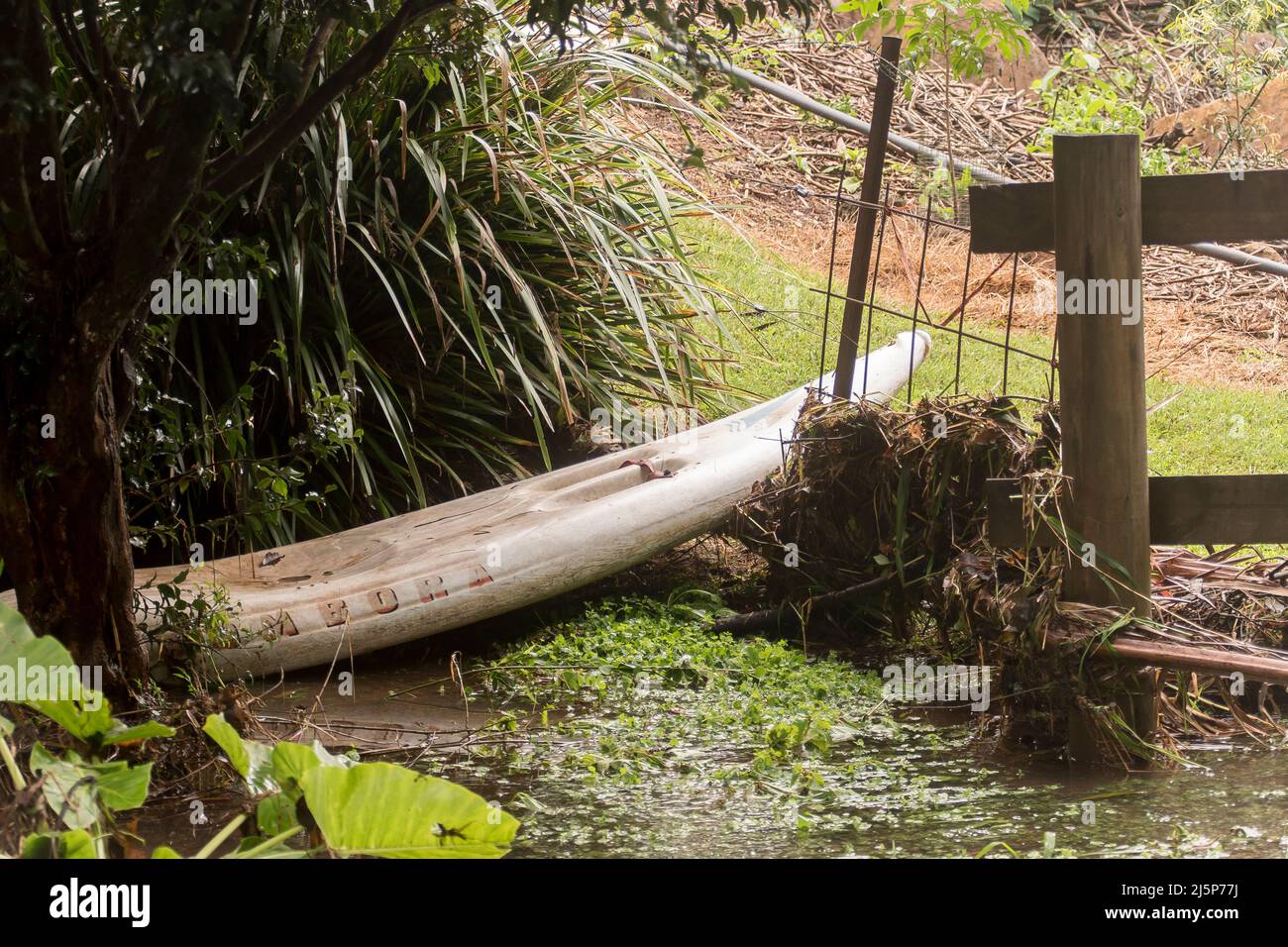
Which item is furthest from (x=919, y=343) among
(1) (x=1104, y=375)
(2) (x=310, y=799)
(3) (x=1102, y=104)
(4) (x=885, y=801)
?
(2) (x=310, y=799)

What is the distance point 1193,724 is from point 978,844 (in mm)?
1101

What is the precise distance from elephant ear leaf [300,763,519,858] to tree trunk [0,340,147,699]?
68.7 inches

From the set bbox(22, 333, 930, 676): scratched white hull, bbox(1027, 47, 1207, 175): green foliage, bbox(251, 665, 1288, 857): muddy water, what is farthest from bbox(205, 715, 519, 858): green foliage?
bbox(1027, 47, 1207, 175): green foliage

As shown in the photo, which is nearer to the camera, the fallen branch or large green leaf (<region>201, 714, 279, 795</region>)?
large green leaf (<region>201, 714, 279, 795</region>)

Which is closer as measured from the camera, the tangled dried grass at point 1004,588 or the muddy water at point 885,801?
the muddy water at point 885,801

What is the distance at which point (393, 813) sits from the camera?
133cm

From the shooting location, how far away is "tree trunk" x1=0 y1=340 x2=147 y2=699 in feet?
9.09

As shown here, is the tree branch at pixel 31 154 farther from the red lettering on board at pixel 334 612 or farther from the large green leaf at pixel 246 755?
the red lettering on board at pixel 334 612

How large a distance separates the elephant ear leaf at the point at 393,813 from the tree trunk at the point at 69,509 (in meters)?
1.75

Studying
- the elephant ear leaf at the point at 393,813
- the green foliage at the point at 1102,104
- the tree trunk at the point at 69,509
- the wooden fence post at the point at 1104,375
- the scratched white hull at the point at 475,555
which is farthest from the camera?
the green foliage at the point at 1102,104

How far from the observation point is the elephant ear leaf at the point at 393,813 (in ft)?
4.32

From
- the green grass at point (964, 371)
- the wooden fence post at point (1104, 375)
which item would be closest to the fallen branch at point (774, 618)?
the wooden fence post at point (1104, 375)

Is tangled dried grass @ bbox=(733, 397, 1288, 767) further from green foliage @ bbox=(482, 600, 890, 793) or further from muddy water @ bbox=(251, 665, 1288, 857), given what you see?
green foliage @ bbox=(482, 600, 890, 793)
